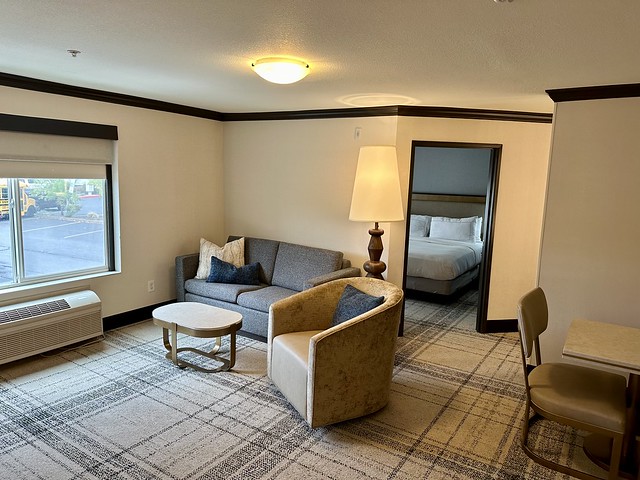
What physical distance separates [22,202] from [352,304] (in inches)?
114

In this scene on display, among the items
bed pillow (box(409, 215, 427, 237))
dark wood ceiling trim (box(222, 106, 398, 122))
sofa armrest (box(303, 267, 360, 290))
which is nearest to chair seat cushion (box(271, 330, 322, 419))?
sofa armrest (box(303, 267, 360, 290))

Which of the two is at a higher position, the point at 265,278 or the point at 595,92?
the point at 595,92

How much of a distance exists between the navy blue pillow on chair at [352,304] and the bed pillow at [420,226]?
3849mm

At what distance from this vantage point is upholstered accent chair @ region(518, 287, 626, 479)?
2324 millimetres

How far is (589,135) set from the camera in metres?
3.36

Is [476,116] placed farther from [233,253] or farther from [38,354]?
[38,354]

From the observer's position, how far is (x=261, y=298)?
4.28 m

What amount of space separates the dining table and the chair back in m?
0.19

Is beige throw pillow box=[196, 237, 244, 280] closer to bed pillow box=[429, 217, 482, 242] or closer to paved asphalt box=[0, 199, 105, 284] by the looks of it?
paved asphalt box=[0, 199, 105, 284]

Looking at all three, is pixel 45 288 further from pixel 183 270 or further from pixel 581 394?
pixel 581 394

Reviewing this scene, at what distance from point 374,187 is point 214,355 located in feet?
6.56

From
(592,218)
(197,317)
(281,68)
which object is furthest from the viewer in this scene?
(197,317)

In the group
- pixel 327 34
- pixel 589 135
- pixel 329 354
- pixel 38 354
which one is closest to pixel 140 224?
pixel 38 354

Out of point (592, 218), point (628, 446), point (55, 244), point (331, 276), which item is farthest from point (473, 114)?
point (55, 244)
